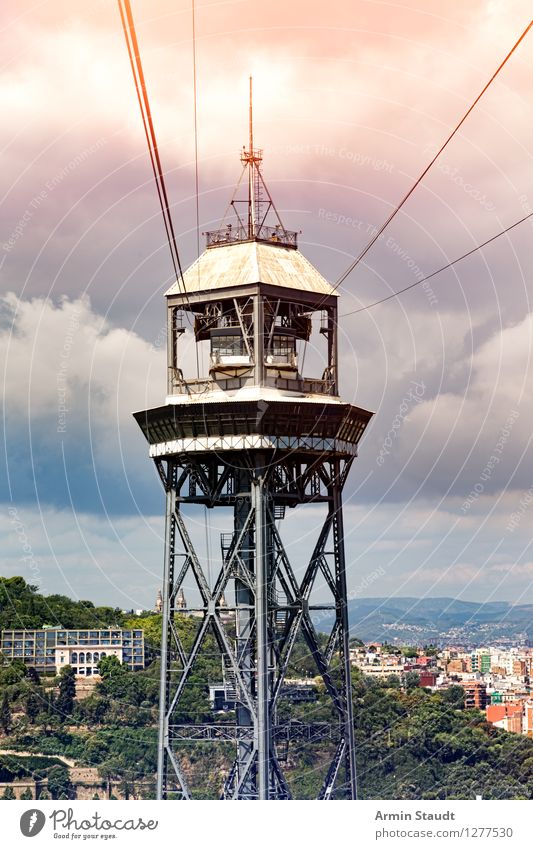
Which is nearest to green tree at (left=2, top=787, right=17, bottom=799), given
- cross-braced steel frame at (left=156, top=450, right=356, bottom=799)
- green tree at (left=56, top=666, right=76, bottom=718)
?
green tree at (left=56, top=666, right=76, bottom=718)

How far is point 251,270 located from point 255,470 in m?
8.25

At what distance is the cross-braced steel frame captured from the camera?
65.5 m

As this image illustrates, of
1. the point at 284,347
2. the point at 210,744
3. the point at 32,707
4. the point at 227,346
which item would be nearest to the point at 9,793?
the point at 210,744

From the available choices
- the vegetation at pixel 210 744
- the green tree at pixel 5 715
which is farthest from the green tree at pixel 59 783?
the green tree at pixel 5 715

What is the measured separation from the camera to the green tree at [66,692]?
185488mm

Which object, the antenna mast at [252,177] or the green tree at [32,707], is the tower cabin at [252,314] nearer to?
the antenna mast at [252,177]

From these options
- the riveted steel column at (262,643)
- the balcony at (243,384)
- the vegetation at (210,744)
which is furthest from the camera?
the vegetation at (210,744)

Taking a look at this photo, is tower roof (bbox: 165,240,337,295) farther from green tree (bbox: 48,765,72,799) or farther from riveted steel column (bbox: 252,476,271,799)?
green tree (bbox: 48,765,72,799)

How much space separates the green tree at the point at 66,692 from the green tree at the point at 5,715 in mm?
6596

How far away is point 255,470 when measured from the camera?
66250 mm

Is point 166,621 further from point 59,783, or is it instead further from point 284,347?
point 59,783

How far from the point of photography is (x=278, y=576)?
221ft
